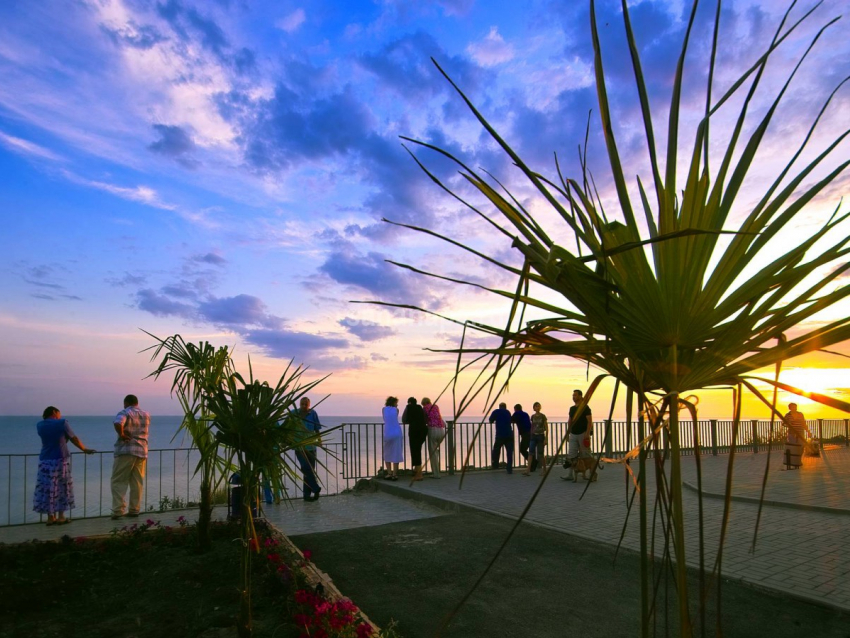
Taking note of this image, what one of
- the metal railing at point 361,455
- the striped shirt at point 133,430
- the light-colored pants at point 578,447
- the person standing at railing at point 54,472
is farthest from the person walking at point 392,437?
the person standing at railing at point 54,472

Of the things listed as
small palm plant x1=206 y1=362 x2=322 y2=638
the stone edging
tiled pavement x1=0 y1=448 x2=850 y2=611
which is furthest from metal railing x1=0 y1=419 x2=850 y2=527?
small palm plant x1=206 y1=362 x2=322 y2=638

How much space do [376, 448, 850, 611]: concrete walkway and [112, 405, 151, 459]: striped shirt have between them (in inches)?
196

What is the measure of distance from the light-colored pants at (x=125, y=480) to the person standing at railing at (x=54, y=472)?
0.60 meters

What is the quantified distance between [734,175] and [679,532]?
3.45 ft

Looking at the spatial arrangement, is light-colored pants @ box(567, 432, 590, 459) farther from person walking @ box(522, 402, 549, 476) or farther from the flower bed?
the flower bed

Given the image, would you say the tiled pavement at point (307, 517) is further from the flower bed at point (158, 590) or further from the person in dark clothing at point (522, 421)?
the person in dark clothing at point (522, 421)

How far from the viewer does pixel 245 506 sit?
14.1ft

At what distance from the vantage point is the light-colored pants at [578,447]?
12539 mm

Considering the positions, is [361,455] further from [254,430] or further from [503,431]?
[254,430]

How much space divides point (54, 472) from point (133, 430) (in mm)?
1283

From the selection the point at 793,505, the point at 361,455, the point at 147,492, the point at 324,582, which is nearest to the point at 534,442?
the point at 361,455

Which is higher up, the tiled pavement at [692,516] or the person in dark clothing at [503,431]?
the person in dark clothing at [503,431]

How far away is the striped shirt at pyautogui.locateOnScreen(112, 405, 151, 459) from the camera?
988cm

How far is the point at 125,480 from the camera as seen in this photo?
9.98 m
